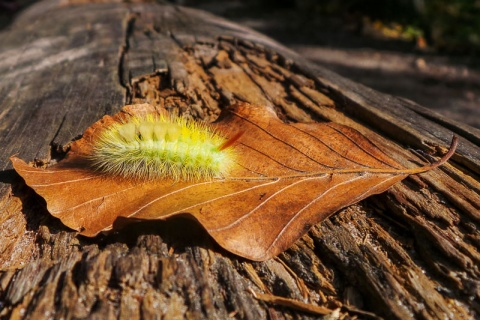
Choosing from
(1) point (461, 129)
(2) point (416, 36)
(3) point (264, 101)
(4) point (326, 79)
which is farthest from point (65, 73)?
(2) point (416, 36)

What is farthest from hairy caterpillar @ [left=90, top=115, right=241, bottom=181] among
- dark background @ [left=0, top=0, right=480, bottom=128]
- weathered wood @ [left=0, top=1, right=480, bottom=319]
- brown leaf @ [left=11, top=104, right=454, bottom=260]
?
dark background @ [left=0, top=0, right=480, bottom=128]

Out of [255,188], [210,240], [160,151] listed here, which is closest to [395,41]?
[160,151]

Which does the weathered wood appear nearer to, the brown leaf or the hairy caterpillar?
the brown leaf

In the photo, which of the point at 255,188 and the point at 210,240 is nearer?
the point at 210,240

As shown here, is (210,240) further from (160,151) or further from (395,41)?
(395,41)

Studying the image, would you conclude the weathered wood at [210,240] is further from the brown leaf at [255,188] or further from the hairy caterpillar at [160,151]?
the hairy caterpillar at [160,151]

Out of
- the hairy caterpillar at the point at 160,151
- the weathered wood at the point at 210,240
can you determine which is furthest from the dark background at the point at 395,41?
the hairy caterpillar at the point at 160,151

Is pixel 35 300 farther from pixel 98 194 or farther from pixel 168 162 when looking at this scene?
pixel 168 162
